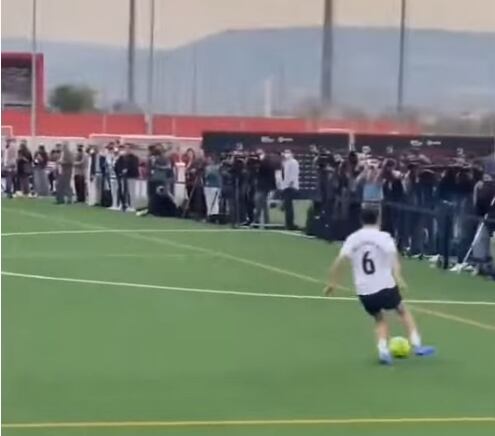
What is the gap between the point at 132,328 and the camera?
18234 millimetres

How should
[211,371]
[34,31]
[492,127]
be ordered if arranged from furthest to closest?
[34,31]
[492,127]
[211,371]

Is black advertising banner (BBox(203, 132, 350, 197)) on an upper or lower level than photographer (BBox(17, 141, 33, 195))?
upper

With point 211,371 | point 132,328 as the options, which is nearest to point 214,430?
point 211,371

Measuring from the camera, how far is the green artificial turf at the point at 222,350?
41.5ft

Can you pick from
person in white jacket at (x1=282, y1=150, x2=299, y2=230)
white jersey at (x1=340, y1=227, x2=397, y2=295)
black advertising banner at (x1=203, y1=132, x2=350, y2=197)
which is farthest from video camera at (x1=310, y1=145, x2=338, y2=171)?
white jersey at (x1=340, y1=227, x2=397, y2=295)

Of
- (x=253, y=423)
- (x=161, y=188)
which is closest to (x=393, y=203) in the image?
(x=161, y=188)

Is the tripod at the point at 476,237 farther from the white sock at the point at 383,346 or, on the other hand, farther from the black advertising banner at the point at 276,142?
the black advertising banner at the point at 276,142

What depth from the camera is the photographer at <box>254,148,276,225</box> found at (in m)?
35.5

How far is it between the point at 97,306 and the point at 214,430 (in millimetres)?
8849

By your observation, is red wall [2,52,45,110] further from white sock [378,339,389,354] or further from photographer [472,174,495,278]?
white sock [378,339,389,354]

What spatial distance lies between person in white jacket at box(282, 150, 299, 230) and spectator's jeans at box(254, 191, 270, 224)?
1.35 feet

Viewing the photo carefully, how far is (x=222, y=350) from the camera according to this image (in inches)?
652

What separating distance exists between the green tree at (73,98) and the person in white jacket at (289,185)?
5087cm

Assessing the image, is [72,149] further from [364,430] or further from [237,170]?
[364,430]
